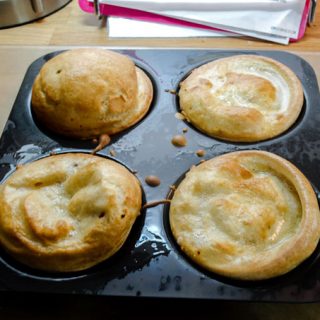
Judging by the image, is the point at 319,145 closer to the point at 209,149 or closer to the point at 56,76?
the point at 209,149

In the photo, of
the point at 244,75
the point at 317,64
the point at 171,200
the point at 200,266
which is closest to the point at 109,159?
the point at 171,200

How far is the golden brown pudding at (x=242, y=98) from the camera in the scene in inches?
52.5

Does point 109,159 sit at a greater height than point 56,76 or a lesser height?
lesser

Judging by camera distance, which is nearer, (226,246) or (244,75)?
(226,246)

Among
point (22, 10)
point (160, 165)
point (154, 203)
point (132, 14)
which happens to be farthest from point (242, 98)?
point (22, 10)

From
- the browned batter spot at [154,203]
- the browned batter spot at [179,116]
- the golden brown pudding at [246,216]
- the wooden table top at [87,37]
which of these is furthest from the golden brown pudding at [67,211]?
the wooden table top at [87,37]

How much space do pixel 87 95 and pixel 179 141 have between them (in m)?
0.29

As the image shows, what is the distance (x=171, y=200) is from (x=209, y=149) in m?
0.21

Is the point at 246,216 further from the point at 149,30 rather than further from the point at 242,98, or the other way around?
the point at 149,30

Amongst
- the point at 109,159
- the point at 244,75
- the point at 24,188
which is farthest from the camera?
the point at 244,75

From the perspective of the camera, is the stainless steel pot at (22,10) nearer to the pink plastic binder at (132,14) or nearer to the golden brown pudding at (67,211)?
the pink plastic binder at (132,14)

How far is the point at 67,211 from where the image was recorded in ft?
3.76

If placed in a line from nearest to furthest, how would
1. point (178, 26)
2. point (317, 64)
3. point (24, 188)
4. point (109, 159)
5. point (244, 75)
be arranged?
point (24, 188) → point (109, 159) → point (244, 75) → point (317, 64) → point (178, 26)

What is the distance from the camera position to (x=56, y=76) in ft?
4.46
